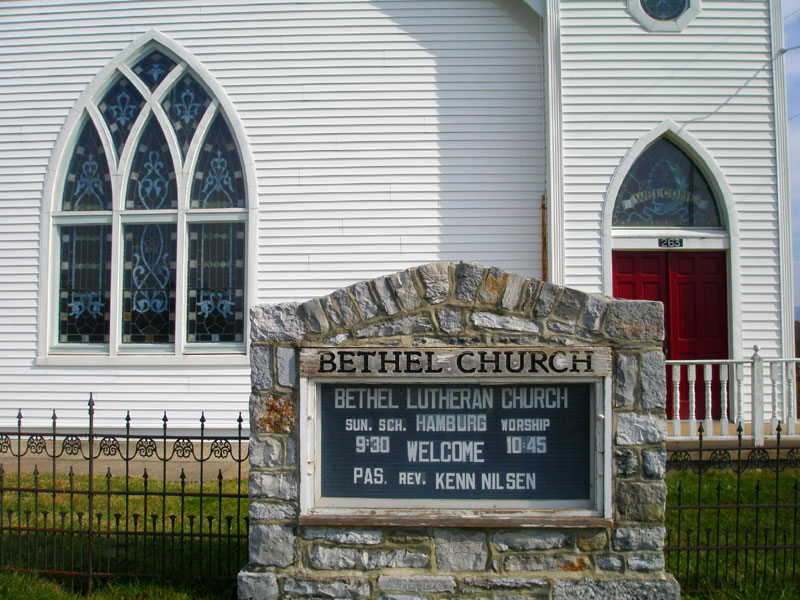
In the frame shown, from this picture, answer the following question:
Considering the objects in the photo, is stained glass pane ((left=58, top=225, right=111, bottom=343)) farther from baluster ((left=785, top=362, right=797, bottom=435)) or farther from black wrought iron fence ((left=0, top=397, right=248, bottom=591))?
baluster ((left=785, top=362, right=797, bottom=435))

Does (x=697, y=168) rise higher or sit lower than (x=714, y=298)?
higher

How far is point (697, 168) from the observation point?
28.5 feet

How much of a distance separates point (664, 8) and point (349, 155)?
462 cm

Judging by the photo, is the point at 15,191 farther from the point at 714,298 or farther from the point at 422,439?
the point at 714,298

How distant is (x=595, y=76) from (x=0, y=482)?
25.9 ft

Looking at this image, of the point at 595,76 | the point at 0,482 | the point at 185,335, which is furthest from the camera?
the point at 185,335

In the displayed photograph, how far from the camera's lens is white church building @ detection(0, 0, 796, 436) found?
27.8ft

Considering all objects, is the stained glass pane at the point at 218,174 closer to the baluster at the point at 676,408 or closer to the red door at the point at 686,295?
the red door at the point at 686,295

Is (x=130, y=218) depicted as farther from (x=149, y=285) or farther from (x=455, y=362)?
(x=455, y=362)

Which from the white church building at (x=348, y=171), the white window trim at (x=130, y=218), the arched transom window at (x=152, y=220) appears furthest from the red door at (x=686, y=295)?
the arched transom window at (x=152, y=220)

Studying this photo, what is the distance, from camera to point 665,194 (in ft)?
28.6

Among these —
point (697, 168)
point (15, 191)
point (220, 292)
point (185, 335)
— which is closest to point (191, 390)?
point (185, 335)

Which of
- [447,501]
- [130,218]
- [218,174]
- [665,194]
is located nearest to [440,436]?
[447,501]

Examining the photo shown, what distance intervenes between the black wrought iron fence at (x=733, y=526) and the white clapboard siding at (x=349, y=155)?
3719 mm
